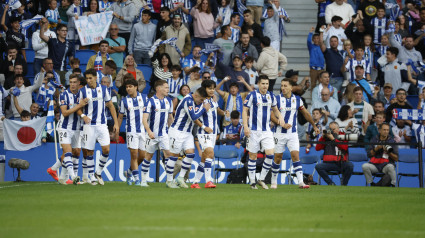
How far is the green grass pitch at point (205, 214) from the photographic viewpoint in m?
8.28

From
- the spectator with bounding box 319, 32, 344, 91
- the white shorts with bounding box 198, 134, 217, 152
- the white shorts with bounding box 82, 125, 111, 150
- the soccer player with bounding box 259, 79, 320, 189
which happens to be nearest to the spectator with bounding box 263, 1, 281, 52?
the spectator with bounding box 319, 32, 344, 91

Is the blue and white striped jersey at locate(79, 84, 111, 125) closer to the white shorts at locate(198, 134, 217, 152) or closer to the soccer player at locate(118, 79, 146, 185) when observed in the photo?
the soccer player at locate(118, 79, 146, 185)

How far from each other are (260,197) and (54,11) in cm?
1388

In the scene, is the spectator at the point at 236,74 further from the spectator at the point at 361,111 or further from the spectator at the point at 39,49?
the spectator at the point at 39,49

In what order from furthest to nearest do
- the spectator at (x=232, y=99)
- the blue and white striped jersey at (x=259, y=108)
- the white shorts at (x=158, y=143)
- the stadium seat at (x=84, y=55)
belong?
the stadium seat at (x=84, y=55), the spectator at (x=232, y=99), the white shorts at (x=158, y=143), the blue and white striped jersey at (x=259, y=108)

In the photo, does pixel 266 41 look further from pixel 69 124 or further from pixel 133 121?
pixel 69 124

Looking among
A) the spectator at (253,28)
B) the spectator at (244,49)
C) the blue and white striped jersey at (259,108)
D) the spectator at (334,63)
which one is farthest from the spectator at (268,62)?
the blue and white striped jersey at (259,108)

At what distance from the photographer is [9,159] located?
69.4ft

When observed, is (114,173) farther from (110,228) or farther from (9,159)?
(110,228)

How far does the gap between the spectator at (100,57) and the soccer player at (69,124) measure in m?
6.16

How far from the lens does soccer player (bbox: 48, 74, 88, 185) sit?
16.2 m

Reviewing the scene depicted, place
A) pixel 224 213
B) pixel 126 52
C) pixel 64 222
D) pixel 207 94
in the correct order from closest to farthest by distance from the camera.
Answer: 1. pixel 64 222
2. pixel 224 213
3. pixel 207 94
4. pixel 126 52

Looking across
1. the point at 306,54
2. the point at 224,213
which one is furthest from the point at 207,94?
the point at 306,54

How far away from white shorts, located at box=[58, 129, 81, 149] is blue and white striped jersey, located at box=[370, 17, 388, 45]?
12638 millimetres
